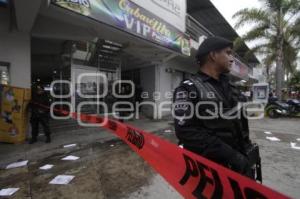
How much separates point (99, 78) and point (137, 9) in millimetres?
3944

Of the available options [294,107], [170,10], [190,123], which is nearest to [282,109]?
[294,107]

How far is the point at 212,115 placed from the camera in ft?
5.49

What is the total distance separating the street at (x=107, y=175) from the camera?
3.68 meters

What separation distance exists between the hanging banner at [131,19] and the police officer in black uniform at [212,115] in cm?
438

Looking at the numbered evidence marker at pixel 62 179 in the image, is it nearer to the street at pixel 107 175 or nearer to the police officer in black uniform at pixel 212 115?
the street at pixel 107 175

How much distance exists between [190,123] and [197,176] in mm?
338

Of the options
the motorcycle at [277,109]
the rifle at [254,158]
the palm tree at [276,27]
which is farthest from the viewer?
the palm tree at [276,27]

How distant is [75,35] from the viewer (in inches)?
341

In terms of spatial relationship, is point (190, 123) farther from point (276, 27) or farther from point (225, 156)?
point (276, 27)

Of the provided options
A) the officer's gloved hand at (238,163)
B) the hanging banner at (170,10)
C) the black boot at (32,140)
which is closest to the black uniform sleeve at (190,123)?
the officer's gloved hand at (238,163)

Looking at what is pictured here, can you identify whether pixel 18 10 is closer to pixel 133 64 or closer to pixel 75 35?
pixel 75 35

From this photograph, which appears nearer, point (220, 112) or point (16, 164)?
point (220, 112)

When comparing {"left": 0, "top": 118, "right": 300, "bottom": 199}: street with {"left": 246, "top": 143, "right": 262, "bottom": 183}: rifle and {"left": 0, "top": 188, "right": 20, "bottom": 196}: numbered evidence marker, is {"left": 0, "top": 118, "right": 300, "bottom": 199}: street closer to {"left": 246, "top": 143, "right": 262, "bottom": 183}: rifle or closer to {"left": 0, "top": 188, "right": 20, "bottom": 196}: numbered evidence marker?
{"left": 0, "top": 188, "right": 20, "bottom": 196}: numbered evidence marker

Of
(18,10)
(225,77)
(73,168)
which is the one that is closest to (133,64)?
(18,10)
